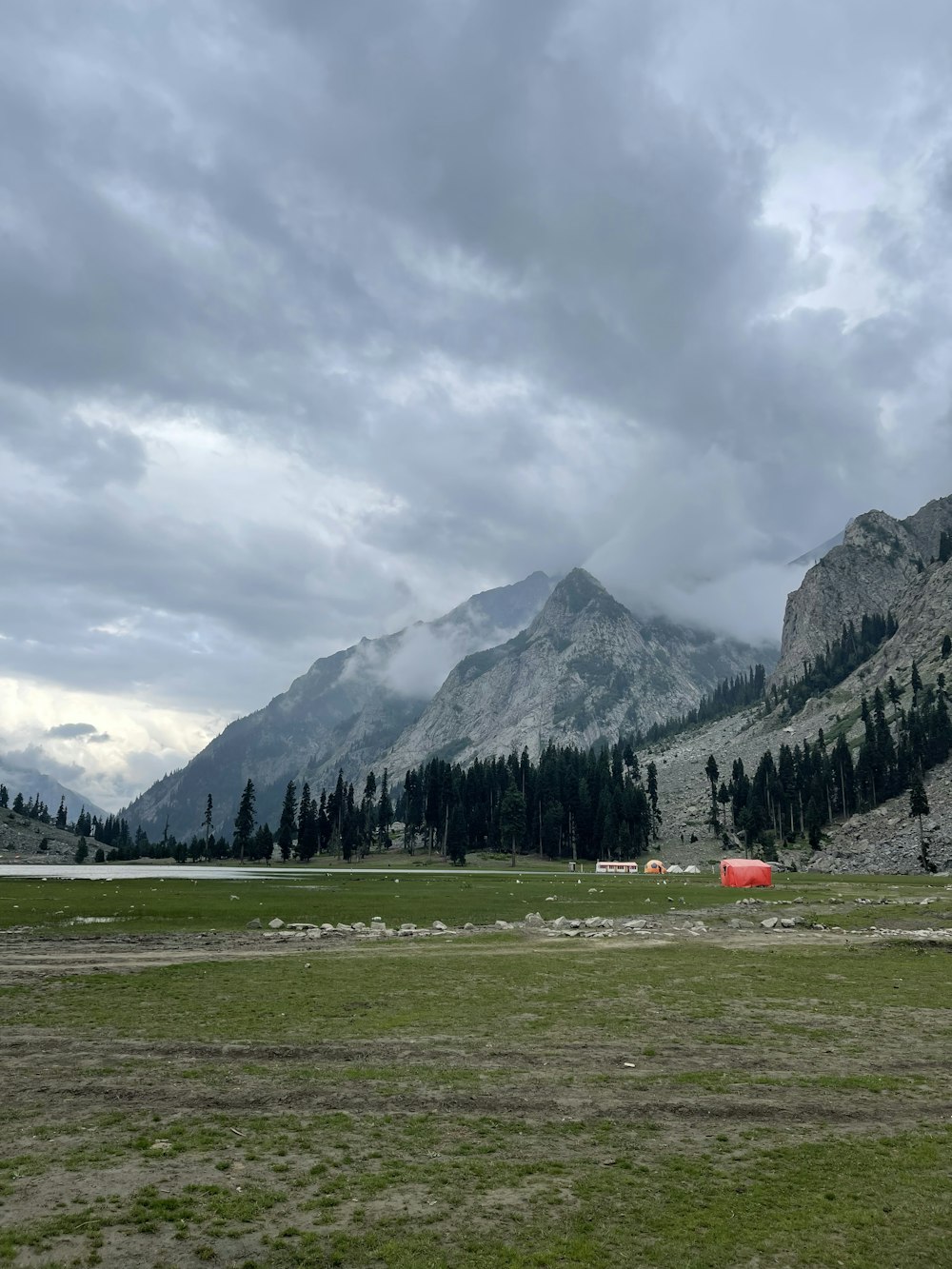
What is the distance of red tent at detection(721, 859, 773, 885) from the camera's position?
94.3 m

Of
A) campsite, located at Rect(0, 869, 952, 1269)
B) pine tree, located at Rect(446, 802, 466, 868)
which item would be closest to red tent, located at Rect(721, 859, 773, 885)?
campsite, located at Rect(0, 869, 952, 1269)

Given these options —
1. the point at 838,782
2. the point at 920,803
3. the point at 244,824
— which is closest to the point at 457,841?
the point at 244,824

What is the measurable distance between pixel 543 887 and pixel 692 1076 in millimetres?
74260

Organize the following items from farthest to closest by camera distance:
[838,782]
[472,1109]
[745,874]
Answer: [838,782], [745,874], [472,1109]

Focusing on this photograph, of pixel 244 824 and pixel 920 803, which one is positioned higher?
pixel 920 803

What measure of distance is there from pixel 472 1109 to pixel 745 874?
290ft

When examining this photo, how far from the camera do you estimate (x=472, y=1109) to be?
16.1 meters

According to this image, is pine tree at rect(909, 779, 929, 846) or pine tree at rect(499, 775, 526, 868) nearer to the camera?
pine tree at rect(909, 779, 929, 846)

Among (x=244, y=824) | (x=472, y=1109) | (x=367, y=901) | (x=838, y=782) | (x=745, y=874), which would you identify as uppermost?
(x=838, y=782)

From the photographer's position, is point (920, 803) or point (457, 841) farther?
point (457, 841)

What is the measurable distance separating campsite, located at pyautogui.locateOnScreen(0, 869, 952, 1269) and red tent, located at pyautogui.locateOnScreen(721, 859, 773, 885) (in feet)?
199

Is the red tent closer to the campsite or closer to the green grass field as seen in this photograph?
the green grass field

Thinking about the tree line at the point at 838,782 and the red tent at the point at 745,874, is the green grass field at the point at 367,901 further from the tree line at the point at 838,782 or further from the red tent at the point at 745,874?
the tree line at the point at 838,782

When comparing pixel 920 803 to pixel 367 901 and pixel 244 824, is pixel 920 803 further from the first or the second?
pixel 244 824
